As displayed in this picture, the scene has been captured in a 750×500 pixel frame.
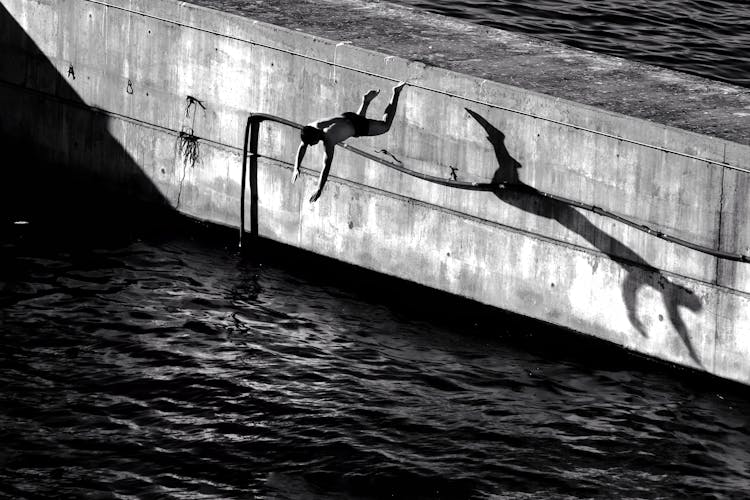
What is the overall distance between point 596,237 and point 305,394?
168 inches

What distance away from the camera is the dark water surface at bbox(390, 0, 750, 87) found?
25875 mm

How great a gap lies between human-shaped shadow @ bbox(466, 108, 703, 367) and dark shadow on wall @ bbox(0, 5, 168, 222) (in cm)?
588

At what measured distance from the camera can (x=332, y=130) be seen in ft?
55.5

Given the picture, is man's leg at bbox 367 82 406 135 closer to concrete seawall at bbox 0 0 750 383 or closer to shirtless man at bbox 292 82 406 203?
shirtless man at bbox 292 82 406 203

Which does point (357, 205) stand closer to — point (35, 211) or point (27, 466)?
point (35, 211)

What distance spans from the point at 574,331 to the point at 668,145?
2.88 metres

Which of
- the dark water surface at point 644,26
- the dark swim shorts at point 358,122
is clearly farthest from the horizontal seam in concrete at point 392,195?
the dark water surface at point 644,26

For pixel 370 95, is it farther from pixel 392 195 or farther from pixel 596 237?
pixel 596 237

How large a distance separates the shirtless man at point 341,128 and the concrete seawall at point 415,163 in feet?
1.59

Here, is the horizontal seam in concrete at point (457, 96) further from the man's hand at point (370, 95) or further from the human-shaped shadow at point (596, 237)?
the man's hand at point (370, 95)

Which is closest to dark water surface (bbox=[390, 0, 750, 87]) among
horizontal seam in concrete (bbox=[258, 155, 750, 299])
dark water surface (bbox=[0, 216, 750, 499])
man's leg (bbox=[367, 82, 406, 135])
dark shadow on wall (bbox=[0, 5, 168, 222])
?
horizontal seam in concrete (bbox=[258, 155, 750, 299])

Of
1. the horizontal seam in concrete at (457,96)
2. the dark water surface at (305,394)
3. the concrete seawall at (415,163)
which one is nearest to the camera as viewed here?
the dark water surface at (305,394)

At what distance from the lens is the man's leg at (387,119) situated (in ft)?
57.3

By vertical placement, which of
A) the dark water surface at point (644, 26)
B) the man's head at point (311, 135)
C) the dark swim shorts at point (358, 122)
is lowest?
the man's head at point (311, 135)
